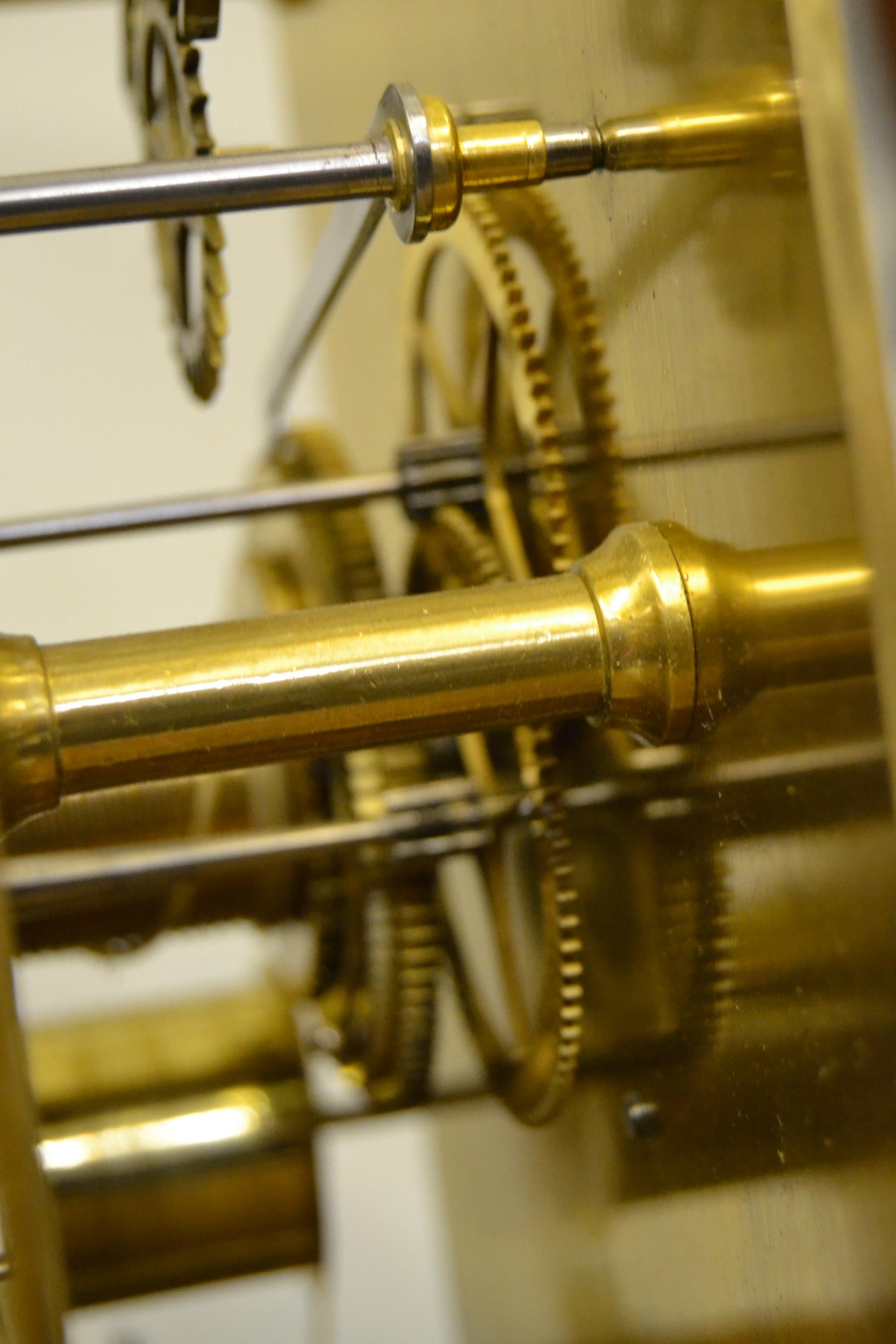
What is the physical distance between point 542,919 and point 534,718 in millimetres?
167

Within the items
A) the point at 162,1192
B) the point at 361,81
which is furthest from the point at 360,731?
the point at 361,81

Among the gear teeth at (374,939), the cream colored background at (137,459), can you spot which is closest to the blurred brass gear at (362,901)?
the gear teeth at (374,939)

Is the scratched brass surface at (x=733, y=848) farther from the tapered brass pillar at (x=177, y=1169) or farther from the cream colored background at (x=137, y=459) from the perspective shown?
the cream colored background at (x=137, y=459)

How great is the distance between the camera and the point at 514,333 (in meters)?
0.43

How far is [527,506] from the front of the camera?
480 millimetres

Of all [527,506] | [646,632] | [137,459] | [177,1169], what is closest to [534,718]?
[646,632]

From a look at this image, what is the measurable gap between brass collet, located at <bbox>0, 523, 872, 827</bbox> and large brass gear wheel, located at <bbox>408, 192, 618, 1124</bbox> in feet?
0.24

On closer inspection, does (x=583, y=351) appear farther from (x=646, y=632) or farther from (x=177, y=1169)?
(x=177, y=1169)

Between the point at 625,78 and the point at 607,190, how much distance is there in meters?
0.03

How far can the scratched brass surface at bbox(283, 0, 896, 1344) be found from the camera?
0.94ft

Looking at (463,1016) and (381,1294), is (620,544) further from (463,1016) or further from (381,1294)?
(381,1294)

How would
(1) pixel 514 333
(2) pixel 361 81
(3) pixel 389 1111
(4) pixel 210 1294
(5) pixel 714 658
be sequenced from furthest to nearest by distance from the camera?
(4) pixel 210 1294 → (2) pixel 361 81 → (3) pixel 389 1111 → (1) pixel 514 333 → (5) pixel 714 658

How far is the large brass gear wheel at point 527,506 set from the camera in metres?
0.41

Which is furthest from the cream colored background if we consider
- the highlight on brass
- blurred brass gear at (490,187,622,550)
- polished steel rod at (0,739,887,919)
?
blurred brass gear at (490,187,622,550)
